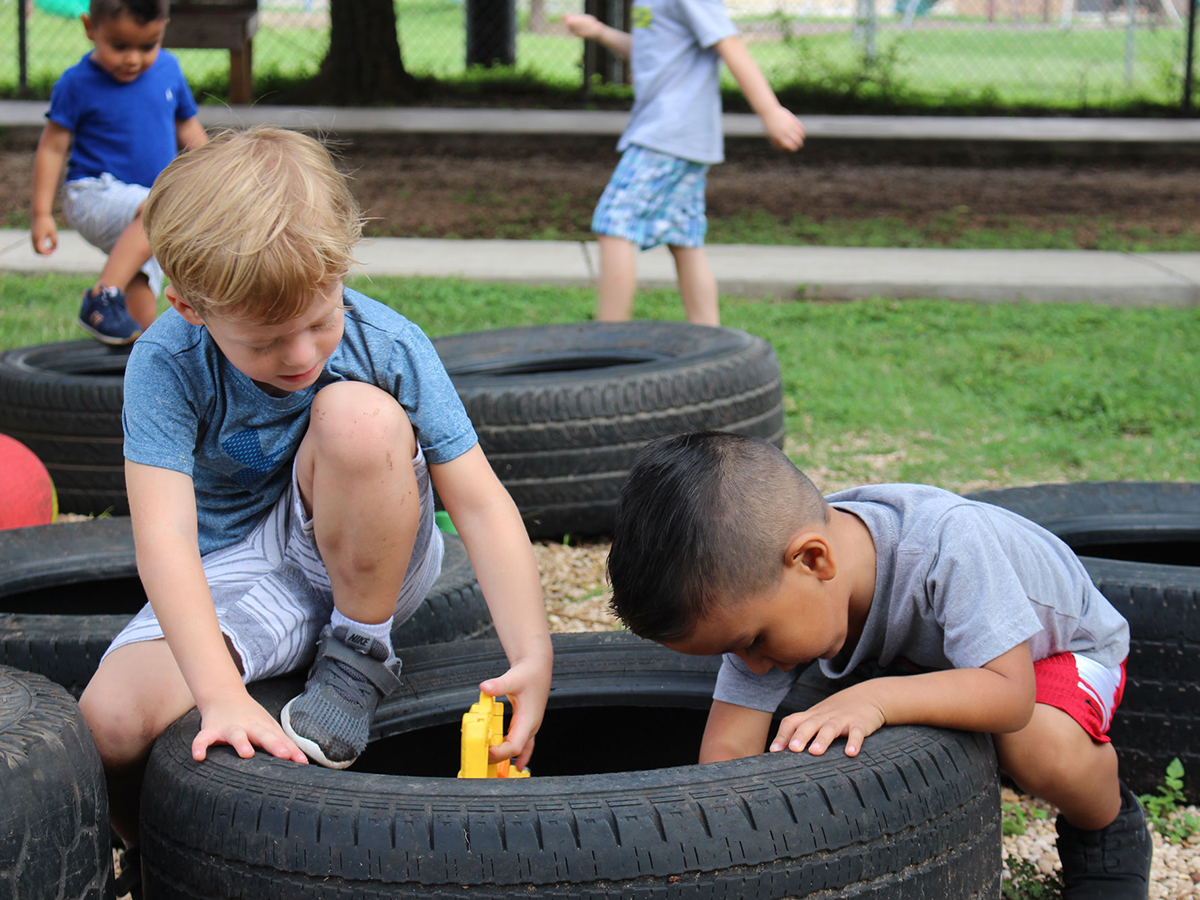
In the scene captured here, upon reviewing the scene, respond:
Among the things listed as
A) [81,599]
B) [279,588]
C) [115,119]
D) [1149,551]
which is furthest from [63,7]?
[1149,551]

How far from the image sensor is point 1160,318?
231 inches

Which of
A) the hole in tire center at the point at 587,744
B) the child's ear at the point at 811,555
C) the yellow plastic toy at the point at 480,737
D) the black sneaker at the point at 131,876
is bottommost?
the black sneaker at the point at 131,876

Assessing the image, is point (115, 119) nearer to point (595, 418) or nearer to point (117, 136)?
point (117, 136)

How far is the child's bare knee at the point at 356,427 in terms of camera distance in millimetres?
1802

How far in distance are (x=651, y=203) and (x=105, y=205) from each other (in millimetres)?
2003

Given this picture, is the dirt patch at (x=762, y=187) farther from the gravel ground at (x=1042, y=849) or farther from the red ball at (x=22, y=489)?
the gravel ground at (x=1042, y=849)

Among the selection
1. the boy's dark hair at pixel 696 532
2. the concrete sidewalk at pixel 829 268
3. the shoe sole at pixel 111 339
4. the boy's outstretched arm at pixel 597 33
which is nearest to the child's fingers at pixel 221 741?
the boy's dark hair at pixel 696 532

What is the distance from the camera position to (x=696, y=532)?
1.65 m

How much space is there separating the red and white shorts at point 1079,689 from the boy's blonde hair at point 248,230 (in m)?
1.14

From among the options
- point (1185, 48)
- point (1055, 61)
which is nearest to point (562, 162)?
point (1185, 48)

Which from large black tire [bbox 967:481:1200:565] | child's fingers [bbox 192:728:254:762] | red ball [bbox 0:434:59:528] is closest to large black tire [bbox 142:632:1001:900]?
child's fingers [bbox 192:728:254:762]

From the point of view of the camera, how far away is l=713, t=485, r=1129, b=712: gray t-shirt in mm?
1728

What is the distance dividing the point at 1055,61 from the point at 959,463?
13859 millimetres

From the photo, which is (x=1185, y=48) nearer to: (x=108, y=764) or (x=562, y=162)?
(x=562, y=162)
